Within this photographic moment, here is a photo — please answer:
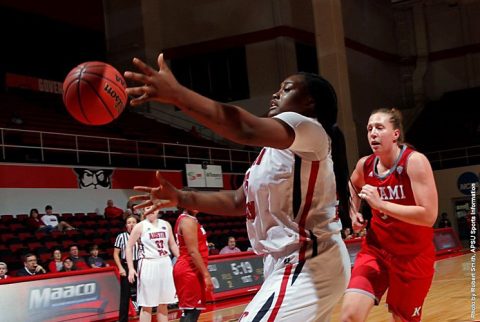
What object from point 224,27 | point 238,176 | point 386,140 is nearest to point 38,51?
point 224,27

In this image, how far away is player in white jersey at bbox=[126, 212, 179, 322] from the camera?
7.56 meters

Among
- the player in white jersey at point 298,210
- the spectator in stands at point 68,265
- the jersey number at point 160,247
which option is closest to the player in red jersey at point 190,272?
the jersey number at point 160,247

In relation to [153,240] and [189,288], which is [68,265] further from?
[189,288]

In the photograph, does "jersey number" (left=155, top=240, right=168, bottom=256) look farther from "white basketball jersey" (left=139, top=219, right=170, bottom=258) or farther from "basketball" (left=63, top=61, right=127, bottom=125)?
"basketball" (left=63, top=61, right=127, bottom=125)

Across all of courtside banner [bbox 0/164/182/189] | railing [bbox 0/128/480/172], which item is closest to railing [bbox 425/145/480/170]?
railing [bbox 0/128/480/172]

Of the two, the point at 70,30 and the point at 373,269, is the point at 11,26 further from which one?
the point at 373,269

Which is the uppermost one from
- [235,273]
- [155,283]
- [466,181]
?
[466,181]

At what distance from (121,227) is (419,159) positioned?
1110 centimetres

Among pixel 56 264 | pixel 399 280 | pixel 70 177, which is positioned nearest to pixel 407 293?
pixel 399 280

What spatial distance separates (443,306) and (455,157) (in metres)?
17.0

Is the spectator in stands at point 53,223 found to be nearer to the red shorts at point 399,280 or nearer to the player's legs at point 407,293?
the red shorts at point 399,280

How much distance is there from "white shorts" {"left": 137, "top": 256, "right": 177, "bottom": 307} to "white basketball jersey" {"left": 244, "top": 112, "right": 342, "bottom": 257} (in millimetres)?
4869

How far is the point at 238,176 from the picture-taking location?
812 inches

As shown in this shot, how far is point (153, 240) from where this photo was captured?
25.4 ft
